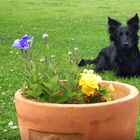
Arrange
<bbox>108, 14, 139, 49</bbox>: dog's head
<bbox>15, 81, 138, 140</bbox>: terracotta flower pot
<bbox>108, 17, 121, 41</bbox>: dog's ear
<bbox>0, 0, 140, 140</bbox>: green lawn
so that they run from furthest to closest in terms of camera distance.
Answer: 1. <bbox>108, 17, 121, 41</bbox>: dog's ear
2. <bbox>108, 14, 139, 49</bbox>: dog's head
3. <bbox>0, 0, 140, 140</bbox>: green lawn
4. <bbox>15, 81, 138, 140</bbox>: terracotta flower pot

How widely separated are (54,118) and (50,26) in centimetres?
1514

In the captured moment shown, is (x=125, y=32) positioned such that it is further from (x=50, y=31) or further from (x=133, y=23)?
(x=50, y=31)

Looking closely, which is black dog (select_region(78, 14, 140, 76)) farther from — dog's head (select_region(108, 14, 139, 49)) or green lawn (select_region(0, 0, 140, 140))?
green lawn (select_region(0, 0, 140, 140))

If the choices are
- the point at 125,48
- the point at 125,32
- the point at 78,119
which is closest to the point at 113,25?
the point at 125,32

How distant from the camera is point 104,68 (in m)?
10.8

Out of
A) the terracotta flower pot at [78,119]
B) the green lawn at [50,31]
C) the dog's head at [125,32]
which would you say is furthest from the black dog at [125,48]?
the terracotta flower pot at [78,119]

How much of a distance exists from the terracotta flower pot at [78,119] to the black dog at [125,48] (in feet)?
15.6

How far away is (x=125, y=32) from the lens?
387 inches

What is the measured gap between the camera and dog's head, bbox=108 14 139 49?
32.1 ft

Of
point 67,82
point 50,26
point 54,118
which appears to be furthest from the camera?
point 50,26

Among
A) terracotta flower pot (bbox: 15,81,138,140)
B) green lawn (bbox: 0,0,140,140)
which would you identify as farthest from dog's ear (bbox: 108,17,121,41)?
terracotta flower pot (bbox: 15,81,138,140)

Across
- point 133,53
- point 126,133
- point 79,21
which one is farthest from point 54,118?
point 79,21

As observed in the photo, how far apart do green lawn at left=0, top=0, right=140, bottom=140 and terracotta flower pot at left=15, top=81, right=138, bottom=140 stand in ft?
3.26

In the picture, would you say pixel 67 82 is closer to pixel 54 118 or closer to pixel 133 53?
pixel 54 118
